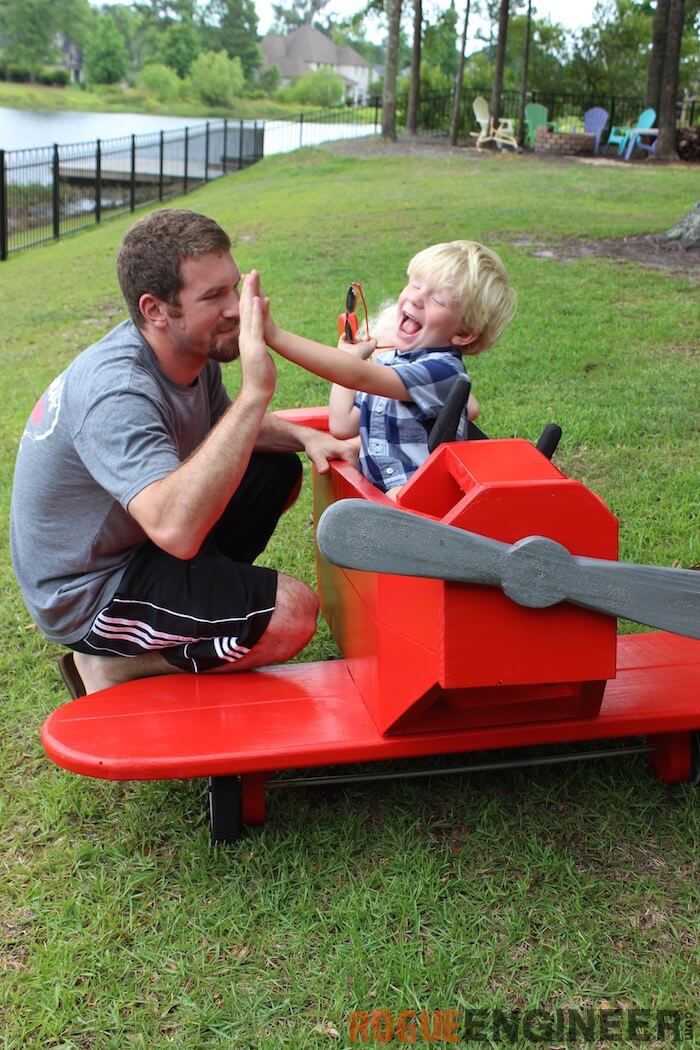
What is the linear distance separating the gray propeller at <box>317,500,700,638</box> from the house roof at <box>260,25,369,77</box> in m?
128

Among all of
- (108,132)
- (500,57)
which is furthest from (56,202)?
(108,132)

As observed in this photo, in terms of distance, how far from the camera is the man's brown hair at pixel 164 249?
2.62 meters

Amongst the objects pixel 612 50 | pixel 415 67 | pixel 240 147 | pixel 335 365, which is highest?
pixel 612 50

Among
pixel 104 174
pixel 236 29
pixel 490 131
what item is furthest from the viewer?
pixel 236 29

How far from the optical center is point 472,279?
2814 millimetres

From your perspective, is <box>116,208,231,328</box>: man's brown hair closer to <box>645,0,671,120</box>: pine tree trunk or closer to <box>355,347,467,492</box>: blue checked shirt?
<box>355,347,467,492</box>: blue checked shirt

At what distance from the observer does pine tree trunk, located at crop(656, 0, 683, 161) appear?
18.7 meters

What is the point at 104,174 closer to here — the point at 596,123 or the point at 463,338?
the point at 596,123

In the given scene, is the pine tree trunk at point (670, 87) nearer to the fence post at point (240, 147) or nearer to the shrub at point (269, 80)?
the fence post at point (240, 147)

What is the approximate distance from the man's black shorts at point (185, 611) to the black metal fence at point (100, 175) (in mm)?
13353

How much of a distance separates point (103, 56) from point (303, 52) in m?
39.5

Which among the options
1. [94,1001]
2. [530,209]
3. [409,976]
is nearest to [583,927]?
[409,976]

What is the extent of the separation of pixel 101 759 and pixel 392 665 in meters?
0.69

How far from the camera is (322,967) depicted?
2191mm
